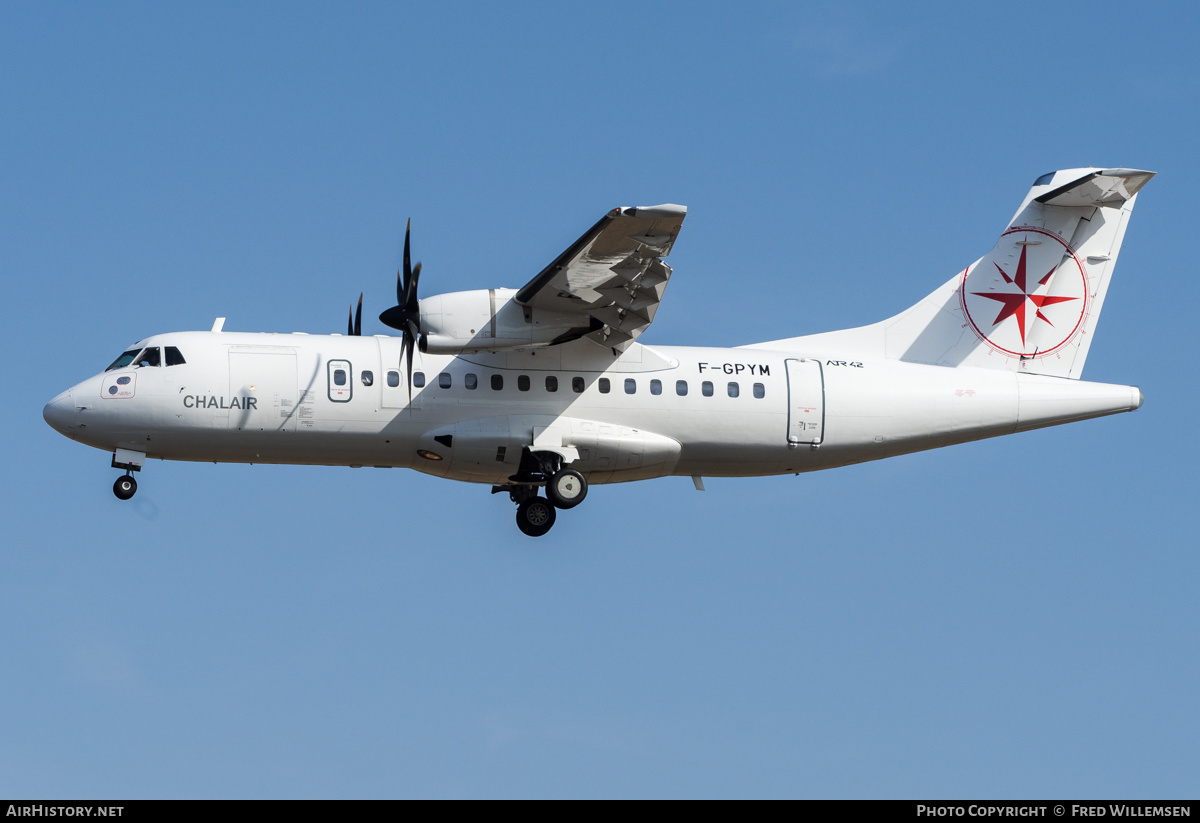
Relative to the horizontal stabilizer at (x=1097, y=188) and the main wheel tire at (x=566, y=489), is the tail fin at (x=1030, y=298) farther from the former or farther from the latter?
the main wheel tire at (x=566, y=489)

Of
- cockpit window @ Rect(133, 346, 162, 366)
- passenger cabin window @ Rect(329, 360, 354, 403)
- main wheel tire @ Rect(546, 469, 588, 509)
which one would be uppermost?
cockpit window @ Rect(133, 346, 162, 366)

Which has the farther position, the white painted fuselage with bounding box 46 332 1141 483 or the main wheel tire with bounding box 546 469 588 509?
the main wheel tire with bounding box 546 469 588 509

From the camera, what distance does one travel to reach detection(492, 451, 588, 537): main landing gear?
22.9 metres

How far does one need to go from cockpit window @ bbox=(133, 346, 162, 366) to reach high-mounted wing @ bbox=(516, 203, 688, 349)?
5.70m

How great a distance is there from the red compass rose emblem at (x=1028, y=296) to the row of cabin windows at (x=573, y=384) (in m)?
4.82

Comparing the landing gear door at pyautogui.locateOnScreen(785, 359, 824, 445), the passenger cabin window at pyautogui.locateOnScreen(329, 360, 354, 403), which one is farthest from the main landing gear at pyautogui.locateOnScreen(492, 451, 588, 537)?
the landing gear door at pyautogui.locateOnScreen(785, 359, 824, 445)

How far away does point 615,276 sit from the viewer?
21.5 metres

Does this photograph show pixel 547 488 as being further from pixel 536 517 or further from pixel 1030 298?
pixel 1030 298

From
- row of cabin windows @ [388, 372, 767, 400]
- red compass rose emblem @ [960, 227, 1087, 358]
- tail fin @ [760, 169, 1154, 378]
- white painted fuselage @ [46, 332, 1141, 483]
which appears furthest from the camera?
red compass rose emblem @ [960, 227, 1087, 358]

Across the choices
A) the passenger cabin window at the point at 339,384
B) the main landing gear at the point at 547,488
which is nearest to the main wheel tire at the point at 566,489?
the main landing gear at the point at 547,488

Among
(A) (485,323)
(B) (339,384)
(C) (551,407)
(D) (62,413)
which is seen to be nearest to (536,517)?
(C) (551,407)

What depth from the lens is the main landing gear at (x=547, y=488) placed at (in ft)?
75.0

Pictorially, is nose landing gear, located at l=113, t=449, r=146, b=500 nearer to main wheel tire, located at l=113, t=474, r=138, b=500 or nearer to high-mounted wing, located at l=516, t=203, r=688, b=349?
main wheel tire, located at l=113, t=474, r=138, b=500
